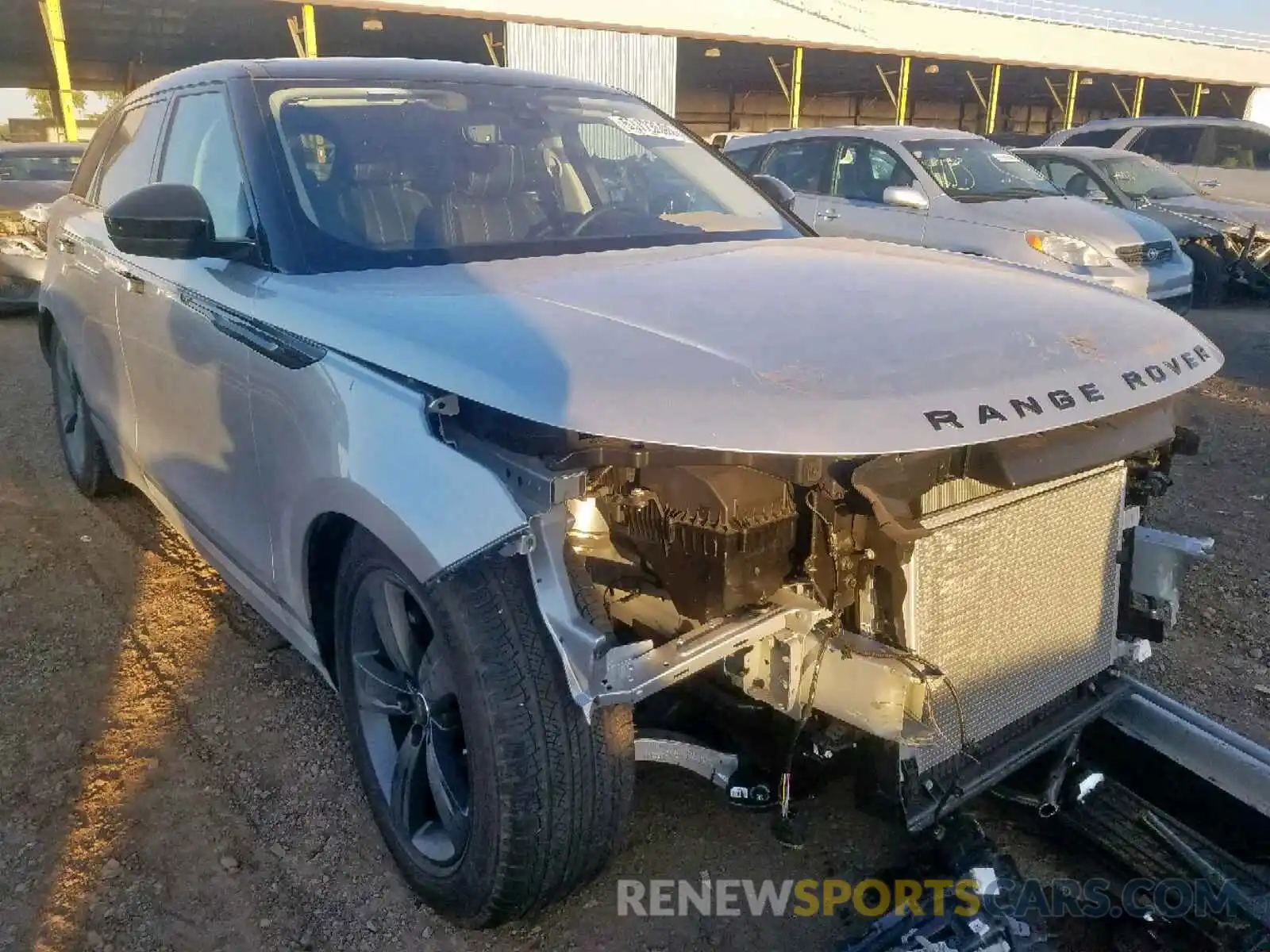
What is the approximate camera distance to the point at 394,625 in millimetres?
2324

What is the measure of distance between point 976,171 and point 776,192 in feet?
18.9

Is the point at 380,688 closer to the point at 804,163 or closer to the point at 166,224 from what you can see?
the point at 166,224

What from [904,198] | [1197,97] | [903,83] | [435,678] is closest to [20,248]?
[904,198]

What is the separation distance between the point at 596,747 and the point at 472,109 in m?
2.04

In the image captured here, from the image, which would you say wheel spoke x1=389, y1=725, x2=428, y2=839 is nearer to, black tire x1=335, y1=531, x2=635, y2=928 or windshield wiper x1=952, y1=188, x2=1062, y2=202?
black tire x1=335, y1=531, x2=635, y2=928

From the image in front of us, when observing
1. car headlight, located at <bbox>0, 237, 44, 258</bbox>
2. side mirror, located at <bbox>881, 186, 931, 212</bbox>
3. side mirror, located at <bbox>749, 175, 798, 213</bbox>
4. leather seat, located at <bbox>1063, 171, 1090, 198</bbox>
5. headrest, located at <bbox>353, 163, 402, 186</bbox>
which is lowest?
car headlight, located at <bbox>0, 237, 44, 258</bbox>

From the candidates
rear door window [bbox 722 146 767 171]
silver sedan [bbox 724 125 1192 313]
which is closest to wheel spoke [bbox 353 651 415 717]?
silver sedan [bbox 724 125 1192 313]

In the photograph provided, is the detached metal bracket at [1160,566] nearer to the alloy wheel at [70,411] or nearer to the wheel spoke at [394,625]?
the wheel spoke at [394,625]

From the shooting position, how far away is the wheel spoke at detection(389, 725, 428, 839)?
2.41 m

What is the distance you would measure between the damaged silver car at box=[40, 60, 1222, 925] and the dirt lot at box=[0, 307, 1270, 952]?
25cm

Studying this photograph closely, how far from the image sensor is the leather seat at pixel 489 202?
9.16 feet

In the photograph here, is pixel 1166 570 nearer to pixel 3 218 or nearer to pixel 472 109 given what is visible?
pixel 472 109

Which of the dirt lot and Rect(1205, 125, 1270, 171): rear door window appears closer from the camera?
the dirt lot

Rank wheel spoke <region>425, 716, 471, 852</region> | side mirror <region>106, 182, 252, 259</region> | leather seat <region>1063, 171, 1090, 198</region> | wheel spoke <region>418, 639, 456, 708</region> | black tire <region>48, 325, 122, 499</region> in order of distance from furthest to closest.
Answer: leather seat <region>1063, 171, 1090, 198</region> < black tire <region>48, 325, 122, 499</region> < side mirror <region>106, 182, 252, 259</region> < wheel spoke <region>425, 716, 471, 852</region> < wheel spoke <region>418, 639, 456, 708</region>
